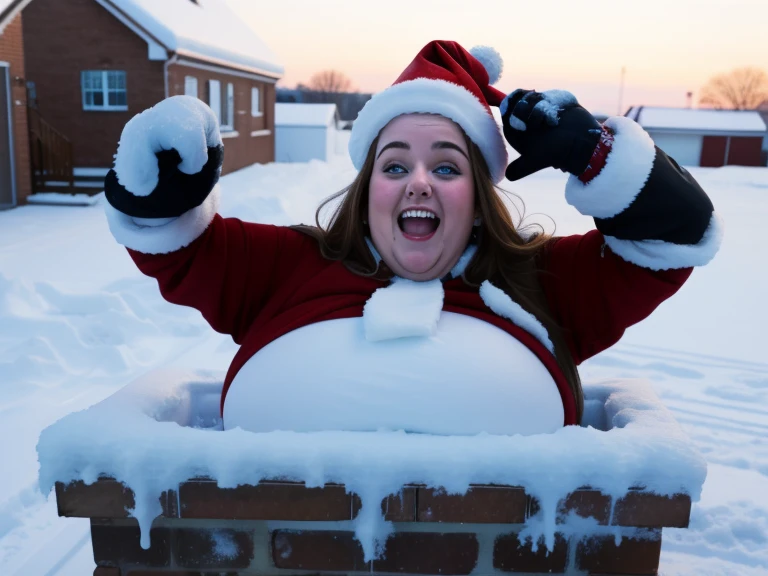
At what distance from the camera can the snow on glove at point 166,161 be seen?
1.71 metres

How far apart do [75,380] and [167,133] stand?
2576 millimetres

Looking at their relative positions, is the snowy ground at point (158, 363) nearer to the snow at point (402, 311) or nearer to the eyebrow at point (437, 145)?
the snow at point (402, 311)

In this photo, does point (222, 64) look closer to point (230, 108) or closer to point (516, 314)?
point (230, 108)

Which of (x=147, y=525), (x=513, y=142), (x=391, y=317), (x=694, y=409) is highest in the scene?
(x=513, y=142)

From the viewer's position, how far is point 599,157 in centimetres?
175

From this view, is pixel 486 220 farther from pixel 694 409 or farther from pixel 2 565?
pixel 694 409

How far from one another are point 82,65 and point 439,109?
14146 millimetres

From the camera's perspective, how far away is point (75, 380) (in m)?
3.84

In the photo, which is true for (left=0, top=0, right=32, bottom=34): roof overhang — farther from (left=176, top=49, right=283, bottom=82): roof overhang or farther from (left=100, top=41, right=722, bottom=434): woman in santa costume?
(left=100, top=41, right=722, bottom=434): woman in santa costume

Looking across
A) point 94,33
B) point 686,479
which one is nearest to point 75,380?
point 686,479

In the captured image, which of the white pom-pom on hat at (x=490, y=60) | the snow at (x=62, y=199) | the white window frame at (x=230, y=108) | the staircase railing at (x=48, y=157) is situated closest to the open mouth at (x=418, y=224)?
the white pom-pom on hat at (x=490, y=60)

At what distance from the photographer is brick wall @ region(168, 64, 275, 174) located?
47.4 ft

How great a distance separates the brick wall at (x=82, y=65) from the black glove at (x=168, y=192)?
42.2 feet

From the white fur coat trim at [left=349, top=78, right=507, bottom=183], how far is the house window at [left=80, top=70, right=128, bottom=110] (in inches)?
521
